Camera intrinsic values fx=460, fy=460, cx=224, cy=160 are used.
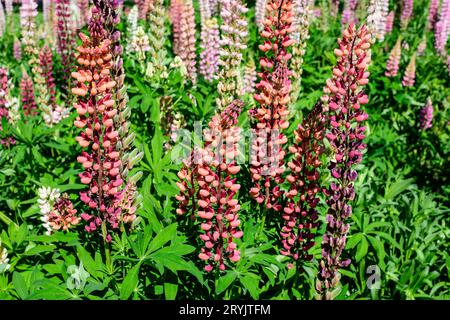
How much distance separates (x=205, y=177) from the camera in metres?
2.45

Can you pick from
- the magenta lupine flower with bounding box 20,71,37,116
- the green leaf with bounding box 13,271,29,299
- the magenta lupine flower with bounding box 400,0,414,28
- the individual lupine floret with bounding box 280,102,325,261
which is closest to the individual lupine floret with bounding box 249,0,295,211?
the individual lupine floret with bounding box 280,102,325,261

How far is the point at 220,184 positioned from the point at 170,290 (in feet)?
2.30

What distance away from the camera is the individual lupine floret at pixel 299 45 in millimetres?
5141

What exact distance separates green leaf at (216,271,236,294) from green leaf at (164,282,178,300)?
0.82ft

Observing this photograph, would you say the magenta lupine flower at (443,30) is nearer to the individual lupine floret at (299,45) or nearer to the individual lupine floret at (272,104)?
the individual lupine floret at (299,45)

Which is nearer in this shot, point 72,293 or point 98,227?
point 72,293

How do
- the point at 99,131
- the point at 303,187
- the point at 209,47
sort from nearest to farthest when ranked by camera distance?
the point at 99,131
the point at 303,187
the point at 209,47

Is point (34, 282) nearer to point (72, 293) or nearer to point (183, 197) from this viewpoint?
point (72, 293)

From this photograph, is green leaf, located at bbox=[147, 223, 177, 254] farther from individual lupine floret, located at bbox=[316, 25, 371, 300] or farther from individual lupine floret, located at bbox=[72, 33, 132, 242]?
individual lupine floret, located at bbox=[316, 25, 371, 300]

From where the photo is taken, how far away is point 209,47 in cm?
521

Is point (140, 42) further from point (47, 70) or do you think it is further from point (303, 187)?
point (303, 187)

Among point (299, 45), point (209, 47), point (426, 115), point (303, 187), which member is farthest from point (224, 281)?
point (426, 115)

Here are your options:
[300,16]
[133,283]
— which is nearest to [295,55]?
[300,16]

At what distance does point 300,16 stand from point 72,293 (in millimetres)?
4227
